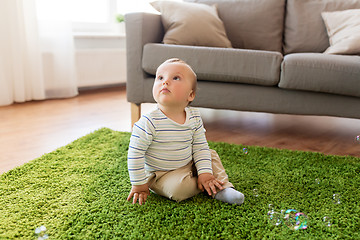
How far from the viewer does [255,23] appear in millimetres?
2346

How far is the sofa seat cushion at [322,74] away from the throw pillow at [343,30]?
0.29 metres

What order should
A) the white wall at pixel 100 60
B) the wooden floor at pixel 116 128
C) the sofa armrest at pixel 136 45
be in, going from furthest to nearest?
the white wall at pixel 100 60
the sofa armrest at pixel 136 45
the wooden floor at pixel 116 128

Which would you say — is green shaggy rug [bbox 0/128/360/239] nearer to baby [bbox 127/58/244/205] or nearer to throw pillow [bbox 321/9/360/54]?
baby [bbox 127/58/244/205]

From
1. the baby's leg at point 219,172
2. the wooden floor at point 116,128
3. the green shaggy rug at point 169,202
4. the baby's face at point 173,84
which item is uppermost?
the baby's face at point 173,84

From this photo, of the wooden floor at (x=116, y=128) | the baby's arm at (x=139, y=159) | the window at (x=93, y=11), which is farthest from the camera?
the window at (x=93, y=11)

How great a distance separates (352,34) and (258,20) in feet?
2.01

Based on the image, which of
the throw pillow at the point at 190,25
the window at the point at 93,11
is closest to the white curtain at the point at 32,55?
the window at the point at 93,11

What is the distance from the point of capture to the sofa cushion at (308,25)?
7.43ft

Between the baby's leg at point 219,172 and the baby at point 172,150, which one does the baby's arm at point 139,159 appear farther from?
the baby's leg at point 219,172

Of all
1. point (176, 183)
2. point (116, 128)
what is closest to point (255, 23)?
point (116, 128)

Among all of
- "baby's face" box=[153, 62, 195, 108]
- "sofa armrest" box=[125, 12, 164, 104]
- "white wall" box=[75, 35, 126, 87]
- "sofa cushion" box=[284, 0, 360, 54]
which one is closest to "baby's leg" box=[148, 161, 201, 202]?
"baby's face" box=[153, 62, 195, 108]

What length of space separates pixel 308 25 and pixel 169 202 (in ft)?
5.87

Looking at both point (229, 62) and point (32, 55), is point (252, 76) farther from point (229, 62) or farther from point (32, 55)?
point (32, 55)

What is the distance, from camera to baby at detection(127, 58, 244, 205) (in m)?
1.03
